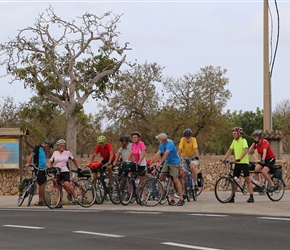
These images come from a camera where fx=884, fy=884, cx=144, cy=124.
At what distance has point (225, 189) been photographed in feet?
71.1

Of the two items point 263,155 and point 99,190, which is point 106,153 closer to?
point 99,190

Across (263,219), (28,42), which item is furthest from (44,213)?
(28,42)

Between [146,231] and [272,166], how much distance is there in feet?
28.7

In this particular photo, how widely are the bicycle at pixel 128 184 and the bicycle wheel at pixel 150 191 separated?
42 cm

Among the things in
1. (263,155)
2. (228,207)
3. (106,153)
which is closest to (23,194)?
(106,153)

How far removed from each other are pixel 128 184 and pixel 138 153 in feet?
3.02

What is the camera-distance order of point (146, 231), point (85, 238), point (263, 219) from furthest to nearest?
point (263, 219) → point (146, 231) → point (85, 238)

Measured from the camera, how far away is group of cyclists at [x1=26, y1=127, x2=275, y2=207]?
21297 mm

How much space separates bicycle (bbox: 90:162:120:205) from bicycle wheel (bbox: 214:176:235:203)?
8.20 feet

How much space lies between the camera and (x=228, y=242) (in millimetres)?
12672

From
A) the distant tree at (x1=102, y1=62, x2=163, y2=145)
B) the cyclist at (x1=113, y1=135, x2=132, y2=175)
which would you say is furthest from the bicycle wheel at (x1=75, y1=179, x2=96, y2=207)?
the distant tree at (x1=102, y1=62, x2=163, y2=145)

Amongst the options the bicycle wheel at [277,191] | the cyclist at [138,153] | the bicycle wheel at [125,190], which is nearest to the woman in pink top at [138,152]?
the cyclist at [138,153]

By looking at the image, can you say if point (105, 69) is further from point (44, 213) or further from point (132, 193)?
point (44, 213)

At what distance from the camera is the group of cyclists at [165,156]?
21297 mm
